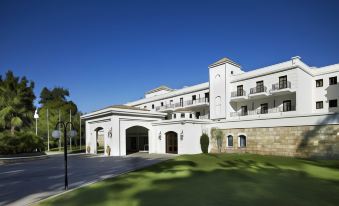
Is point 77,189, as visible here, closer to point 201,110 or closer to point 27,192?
point 27,192

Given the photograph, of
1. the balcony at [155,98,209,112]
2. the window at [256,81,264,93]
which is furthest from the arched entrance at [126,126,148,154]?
the window at [256,81,264,93]

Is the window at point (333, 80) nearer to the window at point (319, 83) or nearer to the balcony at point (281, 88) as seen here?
the window at point (319, 83)

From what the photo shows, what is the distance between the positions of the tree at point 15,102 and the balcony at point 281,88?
33.1 metres

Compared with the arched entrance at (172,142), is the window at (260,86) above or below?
above

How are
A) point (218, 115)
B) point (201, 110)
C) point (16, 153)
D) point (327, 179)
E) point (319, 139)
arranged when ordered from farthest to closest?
1. point (201, 110)
2. point (218, 115)
3. point (16, 153)
4. point (319, 139)
5. point (327, 179)

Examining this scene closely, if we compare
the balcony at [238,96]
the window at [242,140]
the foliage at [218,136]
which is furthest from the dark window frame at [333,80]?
the foliage at [218,136]

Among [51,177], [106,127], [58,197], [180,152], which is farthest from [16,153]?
[58,197]

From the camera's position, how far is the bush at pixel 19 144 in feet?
82.2

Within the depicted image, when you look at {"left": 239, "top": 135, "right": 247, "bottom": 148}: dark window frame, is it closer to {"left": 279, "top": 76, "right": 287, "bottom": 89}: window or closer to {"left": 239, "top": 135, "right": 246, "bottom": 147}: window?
{"left": 239, "top": 135, "right": 246, "bottom": 147}: window

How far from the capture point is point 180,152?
27750 mm

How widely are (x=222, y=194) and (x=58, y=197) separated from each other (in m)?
6.49

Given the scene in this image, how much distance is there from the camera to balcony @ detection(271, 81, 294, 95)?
27994 mm

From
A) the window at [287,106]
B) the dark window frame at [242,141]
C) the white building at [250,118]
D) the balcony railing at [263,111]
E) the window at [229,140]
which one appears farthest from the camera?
the balcony railing at [263,111]

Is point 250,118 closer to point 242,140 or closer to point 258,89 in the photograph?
point 242,140
